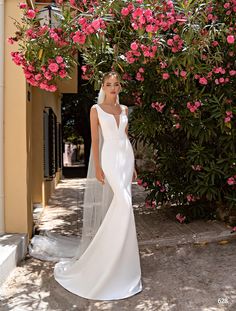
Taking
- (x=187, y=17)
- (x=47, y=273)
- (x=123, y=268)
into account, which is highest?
(x=187, y=17)

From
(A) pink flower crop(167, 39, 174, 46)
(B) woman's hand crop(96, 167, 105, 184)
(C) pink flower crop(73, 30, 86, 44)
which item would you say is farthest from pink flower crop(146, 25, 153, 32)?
(B) woman's hand crop(96, 167, 105, 184)

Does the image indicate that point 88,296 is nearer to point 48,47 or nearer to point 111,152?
point 111,152

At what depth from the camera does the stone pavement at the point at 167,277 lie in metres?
3.12

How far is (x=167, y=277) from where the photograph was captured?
12.0 ft

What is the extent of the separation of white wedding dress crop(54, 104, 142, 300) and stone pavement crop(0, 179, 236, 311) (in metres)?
0.11

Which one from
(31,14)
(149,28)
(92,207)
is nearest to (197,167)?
(92,207)

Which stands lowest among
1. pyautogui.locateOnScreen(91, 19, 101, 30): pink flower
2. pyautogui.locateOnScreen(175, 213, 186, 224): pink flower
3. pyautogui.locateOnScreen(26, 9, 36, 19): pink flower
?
pyautogui.locateOnScreen(175, 213, 186, 224): pink flower

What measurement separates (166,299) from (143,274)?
0.58 meters

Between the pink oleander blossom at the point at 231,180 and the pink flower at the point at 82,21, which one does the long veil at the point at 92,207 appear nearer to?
the pink flower at the point at 82,21

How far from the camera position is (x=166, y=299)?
3.21 meters

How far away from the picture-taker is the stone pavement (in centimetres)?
312

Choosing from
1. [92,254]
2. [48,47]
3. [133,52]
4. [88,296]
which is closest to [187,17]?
[133,52]

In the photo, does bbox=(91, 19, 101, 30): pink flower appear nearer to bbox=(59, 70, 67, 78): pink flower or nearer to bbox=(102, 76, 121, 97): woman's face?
bbox=(102, 76, 121, 97): woman's face

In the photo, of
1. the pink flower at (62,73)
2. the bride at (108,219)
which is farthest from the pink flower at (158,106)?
the pink flower at (62,73)
